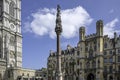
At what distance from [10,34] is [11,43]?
3069 millimetres

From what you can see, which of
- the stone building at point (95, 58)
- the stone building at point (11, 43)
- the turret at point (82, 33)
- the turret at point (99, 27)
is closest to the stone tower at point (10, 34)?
the stone building at point (11, 43)

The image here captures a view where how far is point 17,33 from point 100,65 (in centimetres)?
3172

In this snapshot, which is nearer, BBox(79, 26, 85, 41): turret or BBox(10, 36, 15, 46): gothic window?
BBox(79, 26, 85, 41): turret

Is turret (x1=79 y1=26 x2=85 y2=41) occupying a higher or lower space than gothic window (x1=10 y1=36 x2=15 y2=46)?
higher

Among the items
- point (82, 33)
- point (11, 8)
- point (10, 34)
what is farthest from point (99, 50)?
point (11, 8)

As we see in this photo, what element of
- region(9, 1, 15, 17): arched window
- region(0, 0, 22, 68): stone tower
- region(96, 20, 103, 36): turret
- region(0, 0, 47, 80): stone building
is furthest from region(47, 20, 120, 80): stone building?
region(9, 1, 15, 17): arched window

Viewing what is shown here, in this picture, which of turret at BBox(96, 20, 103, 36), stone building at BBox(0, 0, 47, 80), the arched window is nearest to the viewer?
turret at BBox(96, 20, 103, 36)

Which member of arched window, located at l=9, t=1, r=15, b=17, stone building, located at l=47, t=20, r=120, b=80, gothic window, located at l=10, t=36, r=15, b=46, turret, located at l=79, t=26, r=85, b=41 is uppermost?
arched window, located at l=9, t=1, r=15, b=17

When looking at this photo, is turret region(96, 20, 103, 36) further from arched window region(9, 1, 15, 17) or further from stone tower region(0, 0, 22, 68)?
arched window region(9, 1, 15, 17)

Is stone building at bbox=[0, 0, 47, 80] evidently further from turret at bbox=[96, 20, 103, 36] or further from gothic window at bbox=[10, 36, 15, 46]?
turret at bbox=[96, 20, 103, 36]

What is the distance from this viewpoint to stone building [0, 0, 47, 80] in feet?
287

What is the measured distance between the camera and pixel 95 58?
8369 cm

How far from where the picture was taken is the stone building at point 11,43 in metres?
87.6

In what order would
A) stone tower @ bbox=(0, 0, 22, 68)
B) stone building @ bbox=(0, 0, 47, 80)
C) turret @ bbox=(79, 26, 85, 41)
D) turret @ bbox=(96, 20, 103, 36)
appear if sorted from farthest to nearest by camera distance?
turret @ bbox=(79, 26, 85, 41)
stone tower @ bbox=(0, 0, 22, 68)
stone building @ bbox=(0, 0, 47, 80)
turret @ bbox=(96, 20, 103, 36)
